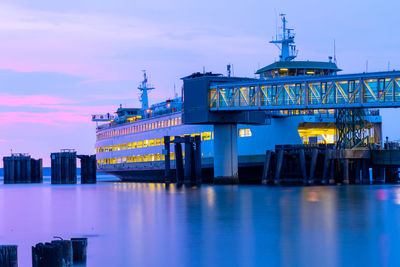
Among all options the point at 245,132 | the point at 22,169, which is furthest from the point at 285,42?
the point at 22,169

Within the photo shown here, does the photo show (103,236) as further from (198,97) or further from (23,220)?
(198,97)

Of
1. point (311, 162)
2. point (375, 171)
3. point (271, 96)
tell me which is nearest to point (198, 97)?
point (271, 96)

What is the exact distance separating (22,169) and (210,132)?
183ft

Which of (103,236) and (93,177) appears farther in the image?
(93,177)

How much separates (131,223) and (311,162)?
132ft

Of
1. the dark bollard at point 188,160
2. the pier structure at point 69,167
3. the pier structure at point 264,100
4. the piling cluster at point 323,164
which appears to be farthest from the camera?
the pier structure at point 69,167

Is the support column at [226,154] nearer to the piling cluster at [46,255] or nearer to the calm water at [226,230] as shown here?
the calm water at [226,230]

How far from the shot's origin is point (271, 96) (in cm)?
7031

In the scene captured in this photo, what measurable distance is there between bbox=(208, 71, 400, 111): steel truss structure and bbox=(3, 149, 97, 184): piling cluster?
1678 inches

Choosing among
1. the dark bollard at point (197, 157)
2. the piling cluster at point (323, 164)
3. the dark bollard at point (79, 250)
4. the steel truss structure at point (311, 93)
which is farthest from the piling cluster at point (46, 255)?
the dark bollard at point (197, 157)

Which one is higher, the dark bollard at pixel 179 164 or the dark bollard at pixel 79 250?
the dark bollard at pixel 179 164

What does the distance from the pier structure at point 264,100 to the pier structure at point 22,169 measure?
189ft

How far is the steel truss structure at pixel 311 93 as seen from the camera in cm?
6106

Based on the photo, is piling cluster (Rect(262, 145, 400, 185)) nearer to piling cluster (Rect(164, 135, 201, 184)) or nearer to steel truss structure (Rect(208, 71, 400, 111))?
steel truss structure (Rect(208, 71, 400, 111))
